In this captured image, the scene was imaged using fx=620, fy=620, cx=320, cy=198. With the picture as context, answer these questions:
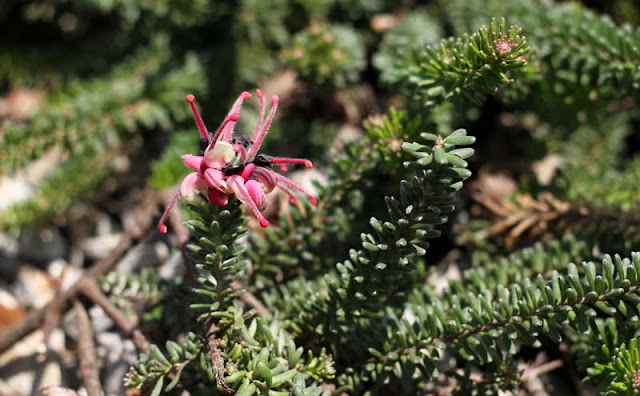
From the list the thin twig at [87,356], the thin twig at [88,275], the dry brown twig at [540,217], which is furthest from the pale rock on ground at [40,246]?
the dry brown twig at [540,217]

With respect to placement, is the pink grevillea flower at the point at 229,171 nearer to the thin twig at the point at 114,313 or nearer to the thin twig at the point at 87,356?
the thin twig at the point at 114,313

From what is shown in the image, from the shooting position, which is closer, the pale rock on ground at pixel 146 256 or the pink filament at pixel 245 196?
the pink filament at pixel 245 196

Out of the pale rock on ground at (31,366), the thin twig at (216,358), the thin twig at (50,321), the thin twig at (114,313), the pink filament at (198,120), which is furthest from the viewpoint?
the pale rock on ground at (31,366)

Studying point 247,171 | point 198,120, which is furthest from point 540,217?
point 198,120

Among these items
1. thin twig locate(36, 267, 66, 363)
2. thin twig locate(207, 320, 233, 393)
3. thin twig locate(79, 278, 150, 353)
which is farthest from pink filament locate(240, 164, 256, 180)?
thin twig locate(36, 267, 66, 363)

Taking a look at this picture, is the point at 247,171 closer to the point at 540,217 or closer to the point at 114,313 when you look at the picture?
the point at 114,313

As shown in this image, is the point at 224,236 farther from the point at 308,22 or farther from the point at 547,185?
the point at 308,22
